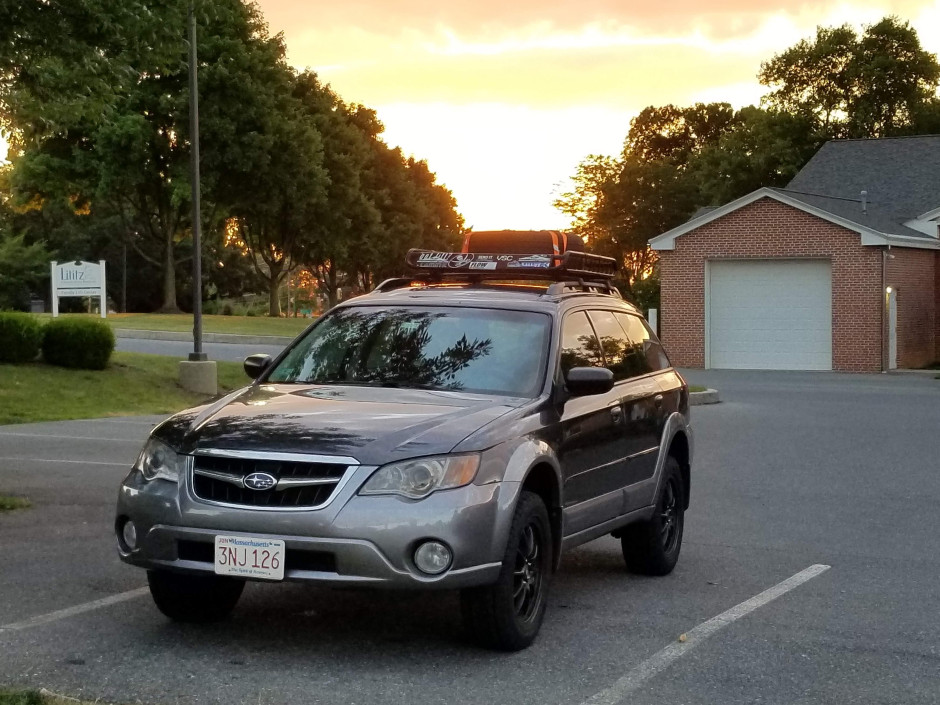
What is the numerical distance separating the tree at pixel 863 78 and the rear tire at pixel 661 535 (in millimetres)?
60658

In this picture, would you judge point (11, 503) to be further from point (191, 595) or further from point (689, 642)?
point (689, 642)

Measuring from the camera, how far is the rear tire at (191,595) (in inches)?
259

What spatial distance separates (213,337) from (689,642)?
37.8m

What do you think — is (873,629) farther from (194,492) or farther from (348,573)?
(194,492)

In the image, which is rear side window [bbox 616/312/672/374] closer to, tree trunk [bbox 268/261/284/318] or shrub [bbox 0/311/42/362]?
shrub [bbox 0/311/42/362]

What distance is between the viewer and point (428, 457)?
5906 mm

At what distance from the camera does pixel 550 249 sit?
22.1 meters

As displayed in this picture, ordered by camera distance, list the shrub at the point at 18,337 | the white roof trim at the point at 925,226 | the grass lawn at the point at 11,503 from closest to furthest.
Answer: the grass lawn at the point at 11,503, the shrub at the point at 18,337, the white roof trim at the point at 925,226

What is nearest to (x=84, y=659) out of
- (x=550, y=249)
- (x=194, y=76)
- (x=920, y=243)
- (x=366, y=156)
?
(x=550, y=249)

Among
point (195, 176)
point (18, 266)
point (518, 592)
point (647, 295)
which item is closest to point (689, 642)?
point (518, 592)

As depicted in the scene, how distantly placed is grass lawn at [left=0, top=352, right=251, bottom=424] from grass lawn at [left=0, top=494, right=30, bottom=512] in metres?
8.77

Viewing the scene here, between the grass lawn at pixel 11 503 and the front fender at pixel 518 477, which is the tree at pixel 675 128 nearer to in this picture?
the grass lawn at pixel 11 503

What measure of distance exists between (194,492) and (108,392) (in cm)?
1778

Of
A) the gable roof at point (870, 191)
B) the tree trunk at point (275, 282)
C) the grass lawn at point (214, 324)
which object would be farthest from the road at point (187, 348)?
the tree trunk at point (275, 282)
